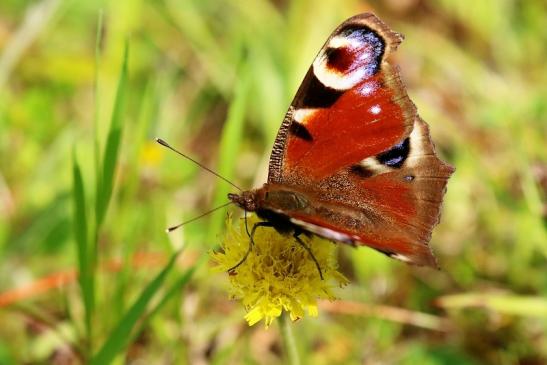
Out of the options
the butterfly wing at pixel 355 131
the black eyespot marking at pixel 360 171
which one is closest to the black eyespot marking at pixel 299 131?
the butterfly wing at pixel 355 131

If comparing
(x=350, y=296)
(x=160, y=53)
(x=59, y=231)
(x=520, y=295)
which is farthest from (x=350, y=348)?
(x=160, y=53)

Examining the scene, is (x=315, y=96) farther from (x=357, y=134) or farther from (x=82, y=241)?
(x=82, y=241)

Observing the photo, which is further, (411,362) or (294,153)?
(411,362)

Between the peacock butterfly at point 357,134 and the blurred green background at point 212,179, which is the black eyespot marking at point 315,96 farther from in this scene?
the blurred green background at point 212,179

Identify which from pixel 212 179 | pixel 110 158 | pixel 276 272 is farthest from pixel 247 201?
pixel 212 179

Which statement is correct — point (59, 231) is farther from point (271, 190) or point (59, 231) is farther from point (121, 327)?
point (271, 190)

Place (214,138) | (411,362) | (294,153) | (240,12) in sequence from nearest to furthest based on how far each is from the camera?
(294,153), (411,362), (214,138), (240,12)
